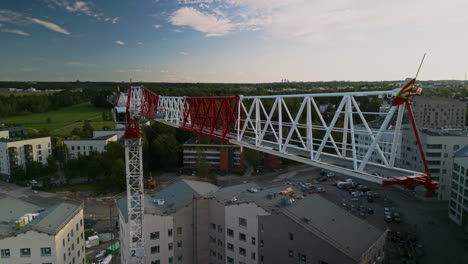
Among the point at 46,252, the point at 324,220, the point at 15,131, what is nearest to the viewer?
the point at 324,220

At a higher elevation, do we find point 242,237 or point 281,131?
point 281,131

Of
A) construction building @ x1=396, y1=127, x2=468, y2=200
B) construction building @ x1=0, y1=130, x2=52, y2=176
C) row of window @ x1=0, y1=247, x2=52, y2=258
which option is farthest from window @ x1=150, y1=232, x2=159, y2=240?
construction building @ x1=0, y1=130, x2=52, y2=176

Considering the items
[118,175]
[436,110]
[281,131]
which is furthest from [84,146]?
[436,110]

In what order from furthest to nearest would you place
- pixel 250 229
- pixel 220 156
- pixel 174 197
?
pixel 220 156 → pixel 174 197 → pixel 250 229

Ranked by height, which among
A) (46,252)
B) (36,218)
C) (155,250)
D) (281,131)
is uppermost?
(281,131)

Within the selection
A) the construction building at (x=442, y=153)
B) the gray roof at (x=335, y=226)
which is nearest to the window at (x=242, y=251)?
the gray roof at (x=335, y=226)

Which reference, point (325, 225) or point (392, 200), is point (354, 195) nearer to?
point (392, 200)

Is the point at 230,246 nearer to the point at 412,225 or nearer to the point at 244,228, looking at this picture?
the point at 244,228

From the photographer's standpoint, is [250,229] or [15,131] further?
[15,131]
